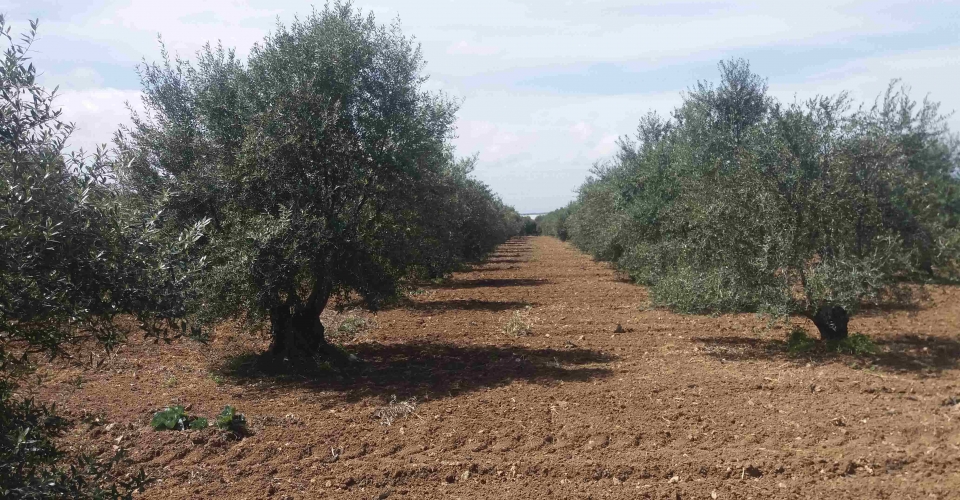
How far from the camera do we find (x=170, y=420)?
8930 mm

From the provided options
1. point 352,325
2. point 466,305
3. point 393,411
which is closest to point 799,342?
point 393,411

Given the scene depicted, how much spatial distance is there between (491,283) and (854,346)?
20103 millimetres

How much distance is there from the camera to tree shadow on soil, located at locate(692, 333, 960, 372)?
39.4 ft

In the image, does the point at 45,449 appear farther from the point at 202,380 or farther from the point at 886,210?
the point at 886,210

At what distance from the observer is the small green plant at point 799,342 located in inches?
533

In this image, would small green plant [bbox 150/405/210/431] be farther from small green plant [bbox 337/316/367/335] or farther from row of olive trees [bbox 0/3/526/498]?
small green plant [bbox 337/316/367/335]

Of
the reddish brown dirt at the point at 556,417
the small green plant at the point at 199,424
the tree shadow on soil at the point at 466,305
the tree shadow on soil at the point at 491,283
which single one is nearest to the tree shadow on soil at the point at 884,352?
the reddish brown dirt at the point at 556,417

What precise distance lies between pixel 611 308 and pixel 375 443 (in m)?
13.9

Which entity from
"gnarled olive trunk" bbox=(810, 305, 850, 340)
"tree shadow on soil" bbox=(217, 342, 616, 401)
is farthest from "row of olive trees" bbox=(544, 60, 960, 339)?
"tree shadow on soil" bbox=(217, 342, 616, 401)

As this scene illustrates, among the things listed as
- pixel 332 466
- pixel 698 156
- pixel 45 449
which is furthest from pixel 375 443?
pixel 698 156

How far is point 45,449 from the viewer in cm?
444

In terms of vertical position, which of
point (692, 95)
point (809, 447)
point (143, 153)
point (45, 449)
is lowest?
point (809, 447)

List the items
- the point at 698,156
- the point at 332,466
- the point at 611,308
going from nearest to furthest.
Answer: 1. the point at 332,466
2. the point at 698,156
3. the point at 611,308

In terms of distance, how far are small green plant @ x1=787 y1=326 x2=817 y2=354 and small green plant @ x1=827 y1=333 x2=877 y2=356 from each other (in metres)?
0.35
